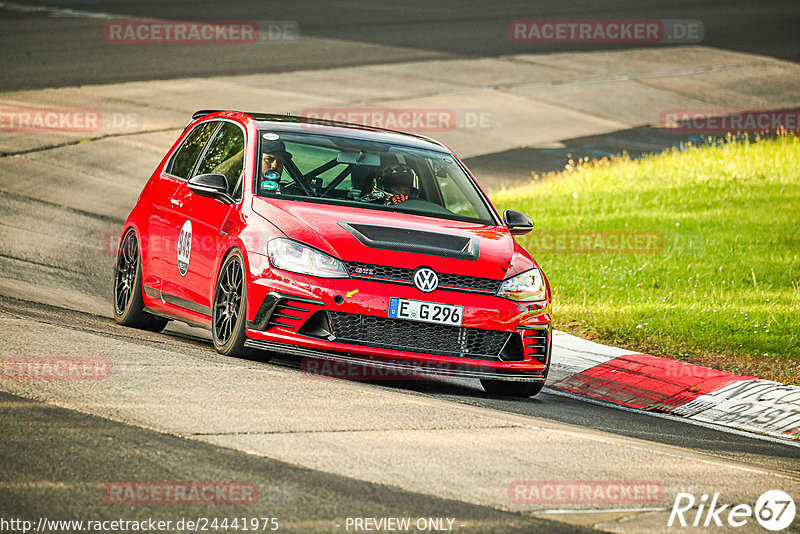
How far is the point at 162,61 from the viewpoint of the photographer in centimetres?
2945

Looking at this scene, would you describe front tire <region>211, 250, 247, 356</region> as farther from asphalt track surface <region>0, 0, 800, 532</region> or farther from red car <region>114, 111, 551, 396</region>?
asphalt track surface <region>0, 0, 800, 532</region>

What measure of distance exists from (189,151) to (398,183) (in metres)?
1.93

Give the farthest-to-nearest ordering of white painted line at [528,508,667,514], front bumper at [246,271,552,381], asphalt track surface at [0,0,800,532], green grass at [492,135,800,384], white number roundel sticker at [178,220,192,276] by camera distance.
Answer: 1. green grass at [492,135,800,384]
2. white number roundel sticker at [178,220,192,276]
3. front bumper at [246,271,552,381]
4. white painted line at [528,508,667,514]
5. asphalt track surface at [0,0,800,532]

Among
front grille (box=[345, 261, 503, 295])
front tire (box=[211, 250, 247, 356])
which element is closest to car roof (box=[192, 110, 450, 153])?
front tire (box=[211, 250, 247, 356])

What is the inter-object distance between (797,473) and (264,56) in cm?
2568

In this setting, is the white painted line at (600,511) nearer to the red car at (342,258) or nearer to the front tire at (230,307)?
the red car at (342,258)

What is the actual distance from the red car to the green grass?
2442mm

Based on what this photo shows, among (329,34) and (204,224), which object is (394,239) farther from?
(329,34)

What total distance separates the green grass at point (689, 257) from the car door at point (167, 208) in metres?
3.83

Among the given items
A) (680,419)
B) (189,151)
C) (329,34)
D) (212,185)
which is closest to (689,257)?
(680,419)

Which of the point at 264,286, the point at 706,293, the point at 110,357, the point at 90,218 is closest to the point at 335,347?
the point at 264,286

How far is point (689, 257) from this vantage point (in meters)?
14.1

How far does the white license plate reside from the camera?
8023 mm

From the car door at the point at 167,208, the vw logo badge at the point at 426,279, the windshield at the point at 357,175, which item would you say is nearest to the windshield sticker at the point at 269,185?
the windshield at the point at 357,175
